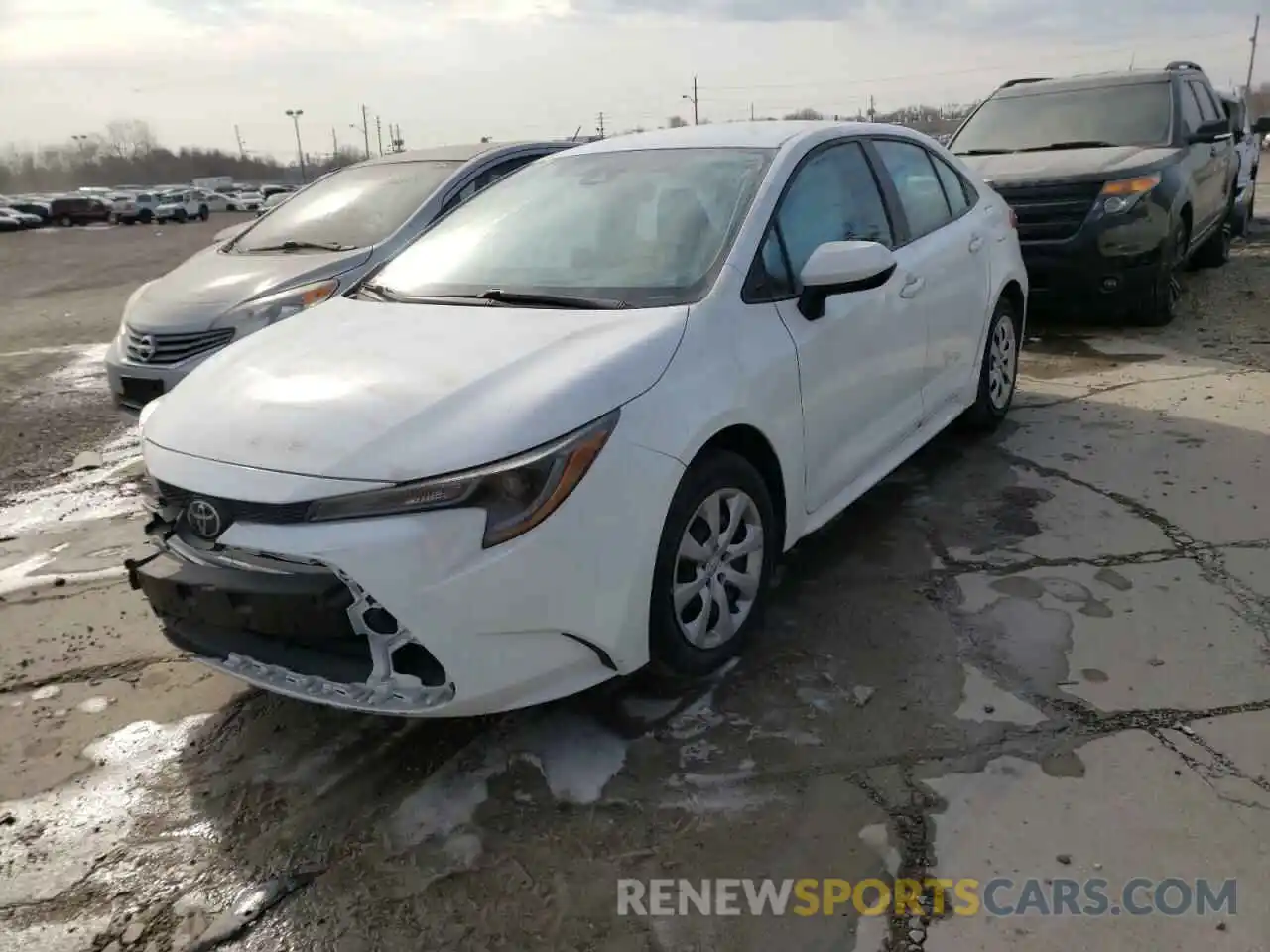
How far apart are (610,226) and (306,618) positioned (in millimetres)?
1791

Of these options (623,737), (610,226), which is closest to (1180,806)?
(623,737)

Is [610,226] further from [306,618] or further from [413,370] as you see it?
[306,618]

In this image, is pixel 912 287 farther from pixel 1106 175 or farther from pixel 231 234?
pixel 231 234

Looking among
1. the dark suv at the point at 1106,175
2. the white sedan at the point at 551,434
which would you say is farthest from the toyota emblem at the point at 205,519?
the dark suv at the point at 1106,175

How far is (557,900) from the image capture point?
2.35 metres

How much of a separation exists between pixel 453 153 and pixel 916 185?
3788 millimetres

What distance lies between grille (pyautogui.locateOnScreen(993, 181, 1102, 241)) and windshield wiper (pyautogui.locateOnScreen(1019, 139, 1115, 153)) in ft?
3.35

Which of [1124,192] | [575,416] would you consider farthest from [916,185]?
[1124,192]

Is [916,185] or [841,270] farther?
[916,185]

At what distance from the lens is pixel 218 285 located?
5910 mm

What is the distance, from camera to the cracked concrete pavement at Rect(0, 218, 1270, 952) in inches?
91.7

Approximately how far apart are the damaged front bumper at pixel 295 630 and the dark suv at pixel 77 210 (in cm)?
5604

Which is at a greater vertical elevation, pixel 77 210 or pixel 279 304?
pixel 77 210

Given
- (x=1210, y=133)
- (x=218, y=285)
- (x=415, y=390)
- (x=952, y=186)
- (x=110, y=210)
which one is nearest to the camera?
(x=415, y=390)
